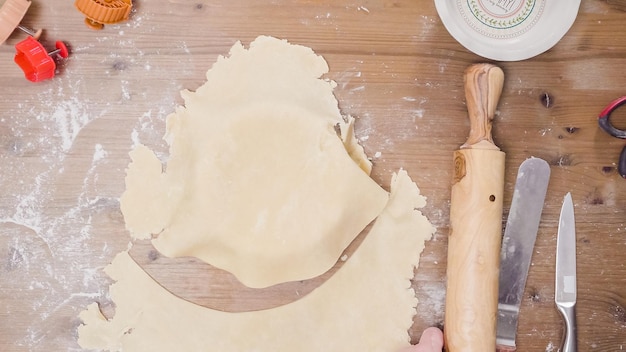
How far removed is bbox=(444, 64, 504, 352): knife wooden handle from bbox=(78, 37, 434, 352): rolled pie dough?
0.08m

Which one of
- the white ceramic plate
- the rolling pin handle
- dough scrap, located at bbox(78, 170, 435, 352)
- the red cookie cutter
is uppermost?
the white ceramic plate

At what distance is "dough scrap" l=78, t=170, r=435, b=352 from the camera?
1010mm

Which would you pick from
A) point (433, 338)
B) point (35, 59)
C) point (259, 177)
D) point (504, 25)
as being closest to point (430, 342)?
point (433, 338)

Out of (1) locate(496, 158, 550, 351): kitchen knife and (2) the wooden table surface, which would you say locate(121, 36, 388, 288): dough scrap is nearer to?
(2) the wooden table surface

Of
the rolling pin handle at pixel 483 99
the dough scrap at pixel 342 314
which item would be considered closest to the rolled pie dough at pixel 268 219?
the dough scrap at pixel 342 314

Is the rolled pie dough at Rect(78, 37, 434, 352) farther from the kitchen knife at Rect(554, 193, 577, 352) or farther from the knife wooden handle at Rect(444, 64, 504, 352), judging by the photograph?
the kitchen knife at Rect(554, 193, 577, 352)

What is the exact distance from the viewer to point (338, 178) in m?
0.99

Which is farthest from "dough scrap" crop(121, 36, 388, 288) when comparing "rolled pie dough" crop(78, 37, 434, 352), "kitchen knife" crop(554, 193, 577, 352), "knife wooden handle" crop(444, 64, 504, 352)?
"kitchen knife" crop(554, 193, 577, 352)

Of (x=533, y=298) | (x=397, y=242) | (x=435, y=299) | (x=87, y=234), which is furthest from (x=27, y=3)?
(x=533, y=298)

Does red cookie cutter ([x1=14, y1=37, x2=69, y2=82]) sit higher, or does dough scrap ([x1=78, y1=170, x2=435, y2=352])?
red cookie cutter ([x1=14, y1=37, x2=69, y2=82])

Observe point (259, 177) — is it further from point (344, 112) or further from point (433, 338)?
point (433, 338)

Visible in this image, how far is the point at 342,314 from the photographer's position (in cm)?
101

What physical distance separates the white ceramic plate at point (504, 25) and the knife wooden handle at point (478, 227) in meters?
0.04

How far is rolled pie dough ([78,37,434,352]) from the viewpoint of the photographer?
100cm
